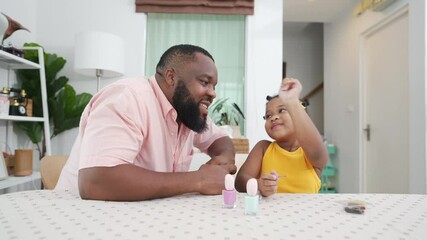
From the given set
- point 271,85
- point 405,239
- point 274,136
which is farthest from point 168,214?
point 271,85

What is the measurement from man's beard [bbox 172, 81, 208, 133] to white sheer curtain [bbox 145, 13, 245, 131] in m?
2.12

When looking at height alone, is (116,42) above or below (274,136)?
above

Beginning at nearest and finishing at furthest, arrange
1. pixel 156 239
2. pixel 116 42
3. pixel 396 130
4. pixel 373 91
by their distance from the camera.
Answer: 1. pixel 156 239
2. pixel 116 42
3. pixel 396 130
4. pixel 373 91

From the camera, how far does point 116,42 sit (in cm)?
272

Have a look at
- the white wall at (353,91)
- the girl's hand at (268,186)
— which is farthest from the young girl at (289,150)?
the white wall at (353,91)

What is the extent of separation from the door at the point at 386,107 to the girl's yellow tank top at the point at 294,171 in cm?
230

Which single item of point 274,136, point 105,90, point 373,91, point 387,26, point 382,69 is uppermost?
point 387,26

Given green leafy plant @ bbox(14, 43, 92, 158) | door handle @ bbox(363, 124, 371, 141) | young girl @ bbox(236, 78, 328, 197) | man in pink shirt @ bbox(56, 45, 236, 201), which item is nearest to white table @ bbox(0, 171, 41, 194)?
green leafy plant @ bbox(14, 43, 92, 158)

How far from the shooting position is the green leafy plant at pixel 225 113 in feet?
10.4

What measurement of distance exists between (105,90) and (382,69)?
3334mm

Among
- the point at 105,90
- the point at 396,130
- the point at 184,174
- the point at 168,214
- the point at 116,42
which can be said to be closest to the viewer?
the point at 168,214

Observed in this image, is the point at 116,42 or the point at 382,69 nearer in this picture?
the point at 116,42

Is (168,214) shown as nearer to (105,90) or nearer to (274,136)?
(105,90)

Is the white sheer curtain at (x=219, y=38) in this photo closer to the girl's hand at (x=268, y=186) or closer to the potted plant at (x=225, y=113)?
the potted plant at (x=225, y=113)
